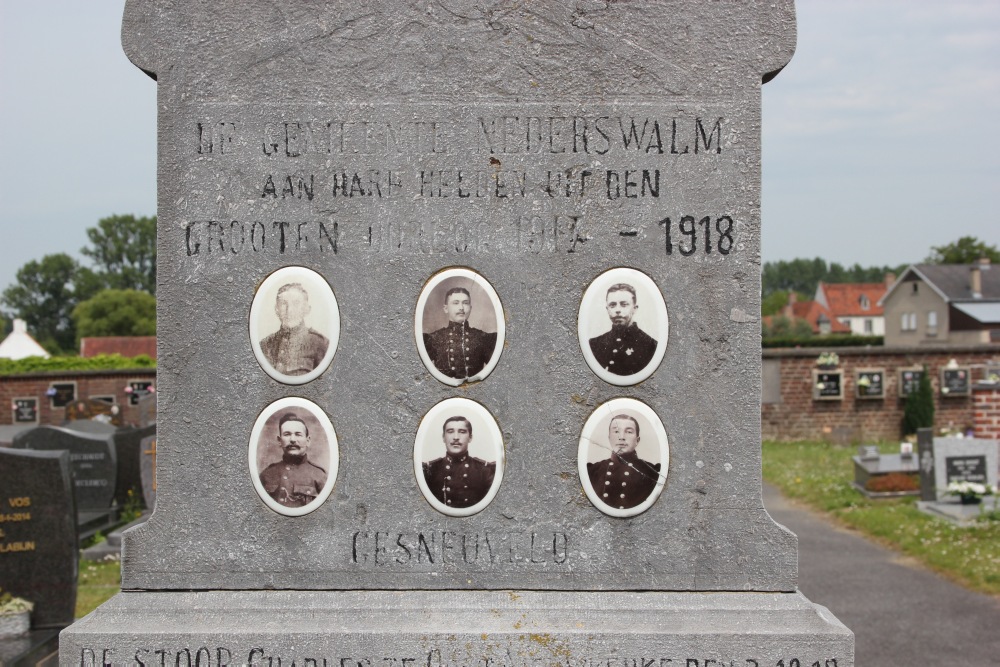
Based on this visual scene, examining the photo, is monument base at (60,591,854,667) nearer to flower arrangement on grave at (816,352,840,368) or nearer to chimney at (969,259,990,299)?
flower arrangement on grave at (816,352,840,368)

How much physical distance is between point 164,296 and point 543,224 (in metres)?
1.28

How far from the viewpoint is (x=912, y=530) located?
1011cm

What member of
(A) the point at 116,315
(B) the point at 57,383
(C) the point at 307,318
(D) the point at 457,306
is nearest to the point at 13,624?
(C) the point at 307,318

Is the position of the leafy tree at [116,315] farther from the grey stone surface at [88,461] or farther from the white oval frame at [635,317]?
the white oval frame at [635,317]

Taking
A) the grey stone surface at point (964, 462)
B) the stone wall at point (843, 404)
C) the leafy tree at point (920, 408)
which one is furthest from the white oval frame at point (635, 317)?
the leafy tree at point (920, 408)

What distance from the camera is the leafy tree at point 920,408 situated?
18766mm

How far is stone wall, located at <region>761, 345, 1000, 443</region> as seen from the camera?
1931 centimetres

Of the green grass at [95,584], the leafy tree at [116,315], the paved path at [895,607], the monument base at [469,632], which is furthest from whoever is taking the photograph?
the leafy tree at [116,315]

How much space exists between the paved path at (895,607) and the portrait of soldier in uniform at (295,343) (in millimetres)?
4275

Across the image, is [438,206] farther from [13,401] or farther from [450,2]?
[13,401]

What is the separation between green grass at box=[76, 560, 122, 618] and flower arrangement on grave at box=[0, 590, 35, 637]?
1.32 m

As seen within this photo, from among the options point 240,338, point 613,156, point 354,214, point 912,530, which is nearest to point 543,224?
point 613,156

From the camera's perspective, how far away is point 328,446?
2.80 m

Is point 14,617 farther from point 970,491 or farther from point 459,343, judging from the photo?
point 970,491
